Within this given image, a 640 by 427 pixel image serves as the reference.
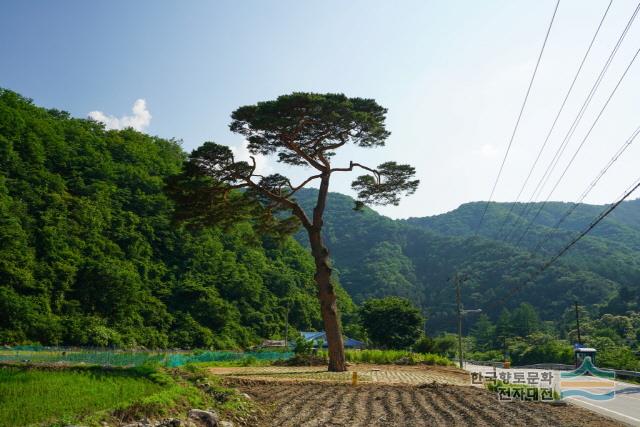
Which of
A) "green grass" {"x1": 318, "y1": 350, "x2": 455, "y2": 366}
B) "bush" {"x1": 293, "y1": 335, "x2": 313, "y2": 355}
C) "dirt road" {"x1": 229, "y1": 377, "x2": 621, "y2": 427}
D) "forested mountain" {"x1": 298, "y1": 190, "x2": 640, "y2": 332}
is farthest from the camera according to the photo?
"forested mountain" {"x1": 298, "y1": 190, "x2": 640, "y2": 332}

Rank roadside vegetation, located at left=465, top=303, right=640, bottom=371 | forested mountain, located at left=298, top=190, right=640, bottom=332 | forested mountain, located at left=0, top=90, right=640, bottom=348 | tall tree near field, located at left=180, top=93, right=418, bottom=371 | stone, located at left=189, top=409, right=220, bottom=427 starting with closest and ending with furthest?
stone, located at left=189, top=409, right=220, bottom=427, tall tree near field, located at left=180, top=93, right=418, bottom=371, forested mountain, located at left=0, top=90, right=640, bottom=348, roadside vegetation, located at left=465, top=303, right=640, bottom=371, forested mountain, located at left=298, top=190, right=640, bottom=332

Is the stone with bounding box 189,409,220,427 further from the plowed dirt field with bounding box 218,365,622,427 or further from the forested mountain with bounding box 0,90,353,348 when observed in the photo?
the forested mountain with bounding box 0,90,353,348

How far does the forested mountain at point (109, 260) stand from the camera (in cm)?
5006

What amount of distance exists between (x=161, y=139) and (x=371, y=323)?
64.6 metres

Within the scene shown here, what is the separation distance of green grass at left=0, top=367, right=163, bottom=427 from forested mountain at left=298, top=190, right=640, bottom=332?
7756 cm

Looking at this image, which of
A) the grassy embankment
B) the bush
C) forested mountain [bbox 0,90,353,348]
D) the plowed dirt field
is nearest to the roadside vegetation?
the bush

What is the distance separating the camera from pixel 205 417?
10445mm

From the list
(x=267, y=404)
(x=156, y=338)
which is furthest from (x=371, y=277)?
(x=267, y=404)

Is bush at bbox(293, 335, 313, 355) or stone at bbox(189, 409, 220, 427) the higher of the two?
bush at bbox(293, 335, 313, 355)

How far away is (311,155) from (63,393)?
16.9 metres

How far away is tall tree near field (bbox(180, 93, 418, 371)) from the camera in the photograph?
71.3ft

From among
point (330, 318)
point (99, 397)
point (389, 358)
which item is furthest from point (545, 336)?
point (99, 397)

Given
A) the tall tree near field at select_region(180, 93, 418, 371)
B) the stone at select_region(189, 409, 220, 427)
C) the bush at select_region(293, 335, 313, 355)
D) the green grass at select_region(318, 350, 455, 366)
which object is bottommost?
the green grass at select_region(318, 350, 455, 366)

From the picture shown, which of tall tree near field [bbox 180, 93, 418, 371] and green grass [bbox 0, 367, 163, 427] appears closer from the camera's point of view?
green grass [bbox 0, 367, 163, 427]
